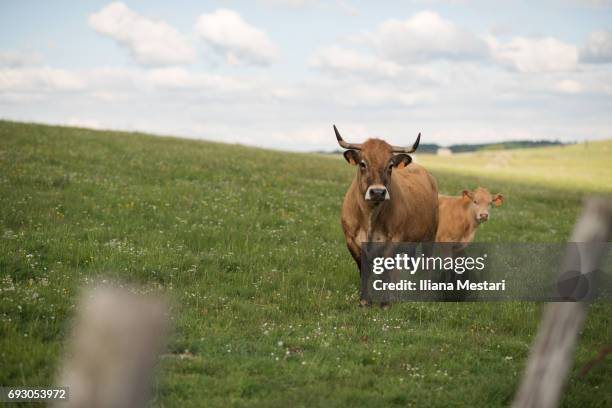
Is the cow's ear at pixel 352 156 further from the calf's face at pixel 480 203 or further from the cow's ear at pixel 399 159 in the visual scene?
the calf's face at pixel 480 203

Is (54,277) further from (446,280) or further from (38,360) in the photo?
(446,280)

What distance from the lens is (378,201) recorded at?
1183 centimetres

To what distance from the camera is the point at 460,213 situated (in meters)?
17.2

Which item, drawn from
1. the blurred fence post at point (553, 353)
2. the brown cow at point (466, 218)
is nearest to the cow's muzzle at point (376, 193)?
the brown cow at point (466, 218)

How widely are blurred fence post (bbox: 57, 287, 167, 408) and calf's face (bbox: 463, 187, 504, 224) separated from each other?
48.3ft

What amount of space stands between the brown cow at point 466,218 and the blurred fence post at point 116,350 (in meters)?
14.7

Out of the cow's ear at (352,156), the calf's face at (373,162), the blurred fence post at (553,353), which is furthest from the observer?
the cow's ear at (352,156)

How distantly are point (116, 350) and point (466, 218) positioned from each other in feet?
49.4

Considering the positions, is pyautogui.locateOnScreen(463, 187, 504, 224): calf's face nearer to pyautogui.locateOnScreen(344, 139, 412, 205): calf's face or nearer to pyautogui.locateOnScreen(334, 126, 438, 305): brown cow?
pyautogui.locateOnScreen(334, 126, 438, 305): brown cow

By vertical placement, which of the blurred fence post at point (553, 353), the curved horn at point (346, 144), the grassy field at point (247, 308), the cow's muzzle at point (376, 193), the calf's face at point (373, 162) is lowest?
the grassy field at point (247, 308)

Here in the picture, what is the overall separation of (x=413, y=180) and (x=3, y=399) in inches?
439

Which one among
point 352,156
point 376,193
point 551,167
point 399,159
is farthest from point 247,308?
Answer: point 551,167

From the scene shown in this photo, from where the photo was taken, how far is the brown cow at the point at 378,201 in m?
12.0

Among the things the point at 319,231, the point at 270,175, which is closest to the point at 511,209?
the point at 270,175
